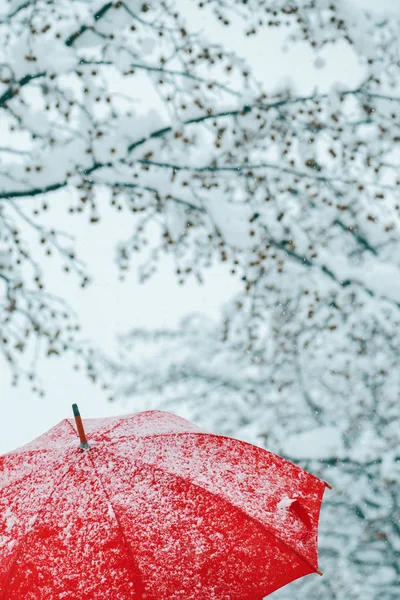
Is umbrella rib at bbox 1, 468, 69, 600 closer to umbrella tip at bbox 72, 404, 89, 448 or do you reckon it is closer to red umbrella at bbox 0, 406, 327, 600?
red umbrella at bbox 0, 406, 327, 600

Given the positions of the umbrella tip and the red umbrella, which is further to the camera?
the umbrella tip

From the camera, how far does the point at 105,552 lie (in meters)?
1.78

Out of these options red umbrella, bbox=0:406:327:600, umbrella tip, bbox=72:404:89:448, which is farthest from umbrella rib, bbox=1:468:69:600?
umbrella tip, bbox=72:404:89:448

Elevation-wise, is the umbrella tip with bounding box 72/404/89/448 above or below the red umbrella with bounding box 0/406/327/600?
above

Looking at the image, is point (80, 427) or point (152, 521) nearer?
point (152, 521)

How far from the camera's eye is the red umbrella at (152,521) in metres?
1.75

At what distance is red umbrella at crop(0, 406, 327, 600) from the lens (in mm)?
1746

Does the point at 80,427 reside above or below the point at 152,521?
above

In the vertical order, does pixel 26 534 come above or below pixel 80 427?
below

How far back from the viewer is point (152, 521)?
6.04ft

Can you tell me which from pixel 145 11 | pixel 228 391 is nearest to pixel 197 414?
pixel 228 391

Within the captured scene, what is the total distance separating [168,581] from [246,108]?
4.25 meters

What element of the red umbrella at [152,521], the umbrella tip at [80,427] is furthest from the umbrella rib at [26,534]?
the umbrella tip at [80,427]

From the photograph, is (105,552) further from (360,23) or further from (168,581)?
(360,23)
